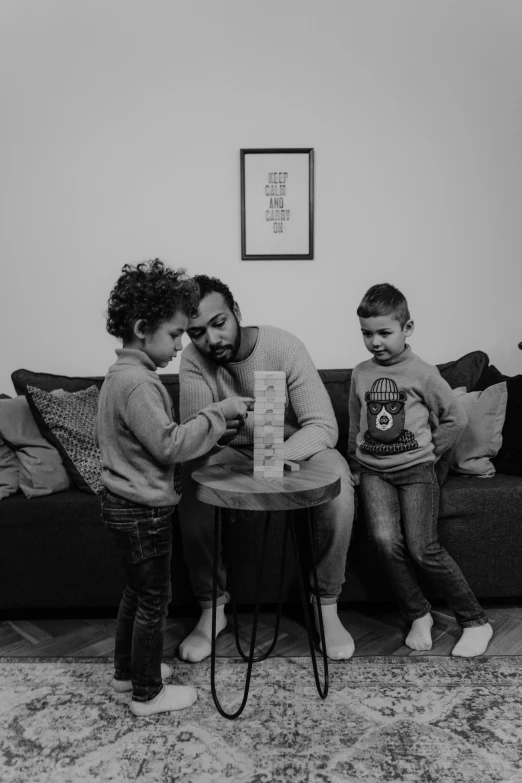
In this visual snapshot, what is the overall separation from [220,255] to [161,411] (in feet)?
4.73

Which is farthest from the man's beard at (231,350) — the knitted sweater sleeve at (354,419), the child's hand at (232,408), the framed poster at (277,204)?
the framed poster at (277,204)

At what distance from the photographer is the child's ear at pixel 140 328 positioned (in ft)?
4.60

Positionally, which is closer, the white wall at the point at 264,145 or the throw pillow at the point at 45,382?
the throw pillow at the point at 45,382

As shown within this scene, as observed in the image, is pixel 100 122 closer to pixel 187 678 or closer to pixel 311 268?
pixel 311 268

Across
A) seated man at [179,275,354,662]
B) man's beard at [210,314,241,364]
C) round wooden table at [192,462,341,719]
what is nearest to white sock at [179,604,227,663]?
seated man at [179,275,354,662]

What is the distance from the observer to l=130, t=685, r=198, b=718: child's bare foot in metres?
1.43

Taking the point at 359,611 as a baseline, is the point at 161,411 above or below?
above

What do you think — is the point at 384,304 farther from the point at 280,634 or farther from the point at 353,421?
Result: the point at 280,634

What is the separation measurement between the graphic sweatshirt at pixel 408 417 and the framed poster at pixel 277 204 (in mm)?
938

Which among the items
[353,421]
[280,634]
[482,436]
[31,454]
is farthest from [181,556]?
[482,436]

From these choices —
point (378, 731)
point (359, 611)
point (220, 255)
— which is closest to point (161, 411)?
point (378, 731)

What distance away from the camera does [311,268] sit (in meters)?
2.66

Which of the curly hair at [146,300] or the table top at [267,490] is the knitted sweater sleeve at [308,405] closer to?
the table top at [267,490]

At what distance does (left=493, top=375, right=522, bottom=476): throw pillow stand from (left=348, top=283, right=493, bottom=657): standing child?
32 cm
